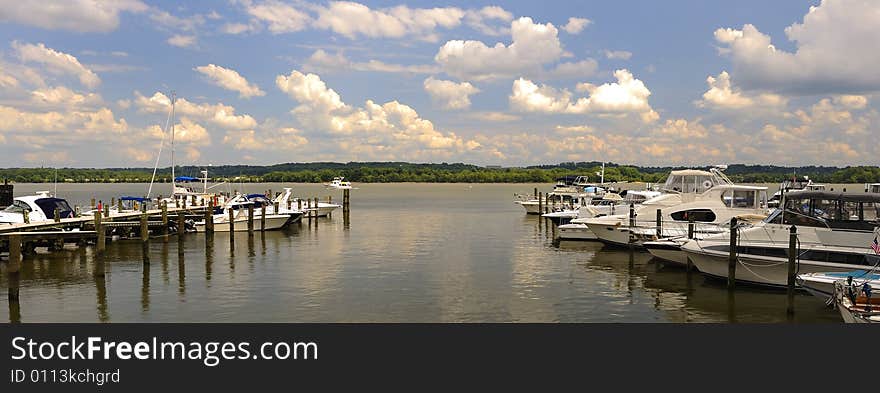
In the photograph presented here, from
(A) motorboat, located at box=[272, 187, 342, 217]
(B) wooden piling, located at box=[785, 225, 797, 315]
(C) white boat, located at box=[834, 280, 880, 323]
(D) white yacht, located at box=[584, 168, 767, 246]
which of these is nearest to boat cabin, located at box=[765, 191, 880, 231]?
(B) wooden piling, located at box=[785, 225, 797, 315]

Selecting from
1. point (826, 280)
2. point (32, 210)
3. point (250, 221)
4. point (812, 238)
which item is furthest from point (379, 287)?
point (250, 221)

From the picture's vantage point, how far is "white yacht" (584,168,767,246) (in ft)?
127

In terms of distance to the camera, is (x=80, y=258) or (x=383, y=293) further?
(x=80, y=258)

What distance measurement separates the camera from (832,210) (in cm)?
2716

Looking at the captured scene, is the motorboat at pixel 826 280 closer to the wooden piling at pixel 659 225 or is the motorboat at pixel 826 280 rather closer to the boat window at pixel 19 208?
the wooden piling at pixel 659 225

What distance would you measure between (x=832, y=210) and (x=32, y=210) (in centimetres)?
3993

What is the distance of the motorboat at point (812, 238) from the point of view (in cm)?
2605

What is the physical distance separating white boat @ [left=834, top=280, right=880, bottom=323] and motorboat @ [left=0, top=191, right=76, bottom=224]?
125ft

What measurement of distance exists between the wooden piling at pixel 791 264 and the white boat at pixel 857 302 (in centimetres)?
317
